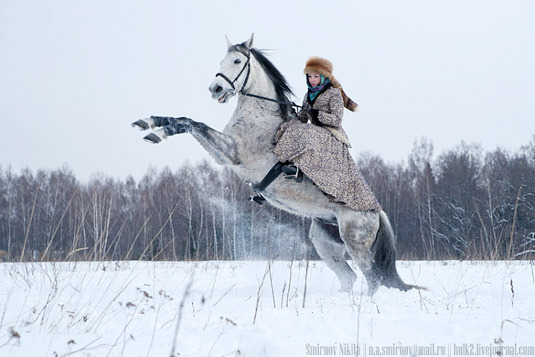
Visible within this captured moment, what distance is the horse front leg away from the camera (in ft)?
14.3

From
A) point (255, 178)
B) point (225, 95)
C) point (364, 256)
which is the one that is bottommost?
point (364, 256)

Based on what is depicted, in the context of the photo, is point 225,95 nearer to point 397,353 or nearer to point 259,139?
point 259,139

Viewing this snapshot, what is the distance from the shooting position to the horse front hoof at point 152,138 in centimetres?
426

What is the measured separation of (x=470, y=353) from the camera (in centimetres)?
221

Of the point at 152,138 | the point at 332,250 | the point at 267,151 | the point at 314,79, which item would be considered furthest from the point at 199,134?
the point at 332,250

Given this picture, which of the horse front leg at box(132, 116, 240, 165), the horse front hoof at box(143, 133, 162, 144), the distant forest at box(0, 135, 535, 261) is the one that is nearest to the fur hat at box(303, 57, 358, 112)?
the horse front leg at box(132, 116, 240, 165)

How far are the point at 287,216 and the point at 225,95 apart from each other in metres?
21.7

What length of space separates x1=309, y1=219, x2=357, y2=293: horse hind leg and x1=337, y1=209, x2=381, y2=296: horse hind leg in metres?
0.56

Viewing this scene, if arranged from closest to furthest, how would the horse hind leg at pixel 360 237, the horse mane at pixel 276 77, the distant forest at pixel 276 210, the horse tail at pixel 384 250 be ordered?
the horse hind leg at pixel 360 237 < the horse mane at pixel 276 77 < the horse tail at pixel 384 250 < the distant forest at pixel 276 210

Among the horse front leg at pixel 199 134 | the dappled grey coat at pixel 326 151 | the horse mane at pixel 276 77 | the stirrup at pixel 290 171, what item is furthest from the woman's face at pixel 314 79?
the horse front leg at pixel 199 134

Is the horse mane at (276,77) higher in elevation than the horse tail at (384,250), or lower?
higher

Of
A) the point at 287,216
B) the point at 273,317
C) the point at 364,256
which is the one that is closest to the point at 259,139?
the point at 364,256

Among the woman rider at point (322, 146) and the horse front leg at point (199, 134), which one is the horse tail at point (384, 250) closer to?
the woman rider at point (322, 146)

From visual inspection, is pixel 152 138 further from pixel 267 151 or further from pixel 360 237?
pixel 360 237
